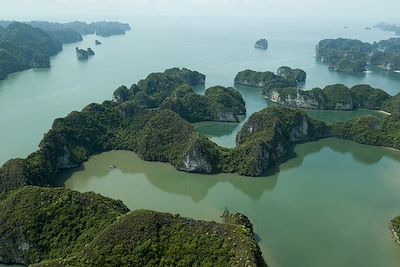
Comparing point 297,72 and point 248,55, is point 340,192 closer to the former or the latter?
point 297,72

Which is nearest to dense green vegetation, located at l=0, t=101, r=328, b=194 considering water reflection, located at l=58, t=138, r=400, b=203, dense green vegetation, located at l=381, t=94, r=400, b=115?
water reflection, located at l=58, t=138, r=400, b=203

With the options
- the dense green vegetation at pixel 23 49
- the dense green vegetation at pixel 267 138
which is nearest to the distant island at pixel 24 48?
the dense green vegetation at pixel 23 49

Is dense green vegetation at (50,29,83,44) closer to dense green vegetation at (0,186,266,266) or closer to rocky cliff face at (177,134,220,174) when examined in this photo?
rocky cliff face at (177,134,220,174)

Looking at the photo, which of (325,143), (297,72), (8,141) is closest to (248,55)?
(297,72)

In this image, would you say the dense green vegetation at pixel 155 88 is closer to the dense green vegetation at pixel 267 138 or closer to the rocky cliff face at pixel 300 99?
the rocky cliff face at pixel 300 99

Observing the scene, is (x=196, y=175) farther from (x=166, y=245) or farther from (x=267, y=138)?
(x=166, y=245)

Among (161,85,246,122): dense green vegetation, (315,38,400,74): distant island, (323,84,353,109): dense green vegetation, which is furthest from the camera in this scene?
(315,38,400,74): distant island
